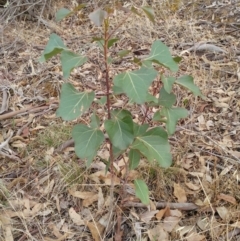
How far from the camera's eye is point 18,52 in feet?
9.26

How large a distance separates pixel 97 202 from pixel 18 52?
172 cm

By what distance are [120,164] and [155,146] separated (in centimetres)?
60

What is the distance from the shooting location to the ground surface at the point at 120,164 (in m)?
1.45

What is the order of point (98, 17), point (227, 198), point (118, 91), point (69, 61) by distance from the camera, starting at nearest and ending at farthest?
point (98, 17) < point (69, 61) < point (118, 91) < point (227, 198)

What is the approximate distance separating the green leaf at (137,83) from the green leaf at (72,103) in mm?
114

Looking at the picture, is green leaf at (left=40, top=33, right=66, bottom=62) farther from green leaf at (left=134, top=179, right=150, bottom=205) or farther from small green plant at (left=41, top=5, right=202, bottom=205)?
green leaf at (left=134, top=179, right=150, bottom=205)

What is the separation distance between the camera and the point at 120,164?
171cm

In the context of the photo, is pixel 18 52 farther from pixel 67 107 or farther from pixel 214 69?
pixel 67 107

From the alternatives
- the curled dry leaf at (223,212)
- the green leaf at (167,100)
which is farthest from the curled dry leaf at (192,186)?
the green leaf at (167,100)

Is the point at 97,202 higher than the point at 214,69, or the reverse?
the point at 214,69

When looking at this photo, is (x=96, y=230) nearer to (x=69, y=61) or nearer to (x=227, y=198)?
(x=227, y=198)

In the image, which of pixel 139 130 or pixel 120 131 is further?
pixel 139 130

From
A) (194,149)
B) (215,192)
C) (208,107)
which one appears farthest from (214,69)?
(215,192)

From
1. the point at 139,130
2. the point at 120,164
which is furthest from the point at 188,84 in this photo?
the point at 120,164
